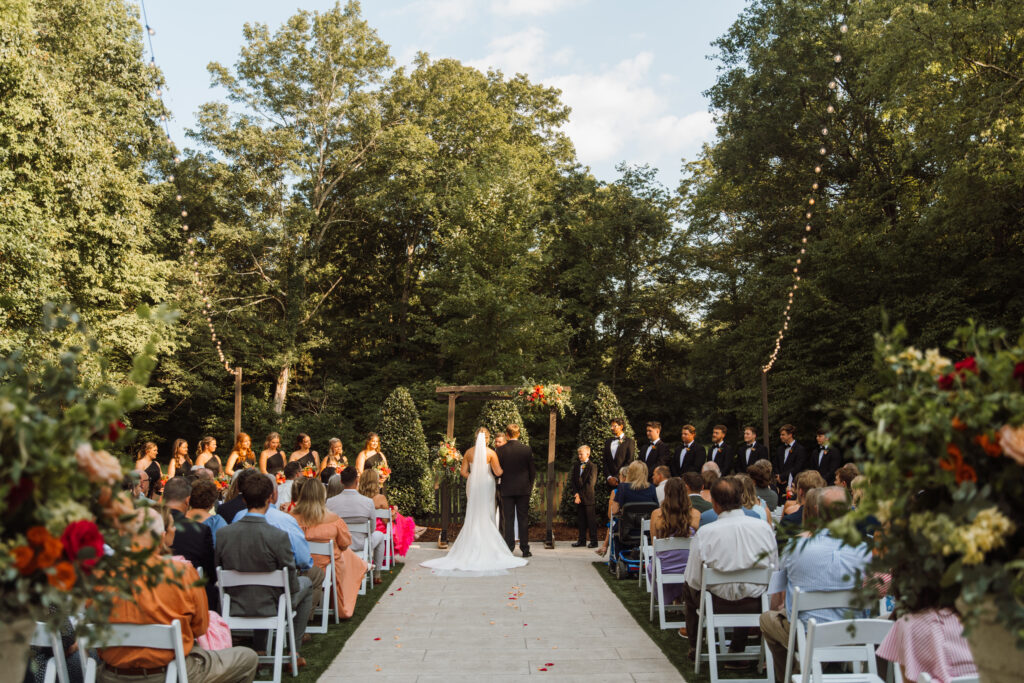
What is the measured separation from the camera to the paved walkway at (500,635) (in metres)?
6.32

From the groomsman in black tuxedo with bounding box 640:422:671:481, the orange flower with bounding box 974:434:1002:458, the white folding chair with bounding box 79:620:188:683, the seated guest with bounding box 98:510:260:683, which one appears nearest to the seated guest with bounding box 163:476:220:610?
the seated guest with bounding box 98:510:260:683

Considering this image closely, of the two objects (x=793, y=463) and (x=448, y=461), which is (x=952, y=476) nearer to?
(x=793, y=463)

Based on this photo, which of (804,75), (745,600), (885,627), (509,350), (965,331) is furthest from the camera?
(509,350)

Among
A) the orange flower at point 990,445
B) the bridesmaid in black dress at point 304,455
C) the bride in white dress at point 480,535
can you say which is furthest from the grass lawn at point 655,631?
the orange flower at point 990,445

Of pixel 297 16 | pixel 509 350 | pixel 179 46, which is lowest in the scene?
pixel 509 350

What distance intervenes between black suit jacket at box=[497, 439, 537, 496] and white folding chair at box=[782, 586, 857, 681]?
24.5ft

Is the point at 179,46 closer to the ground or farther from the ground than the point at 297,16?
closer to the ground

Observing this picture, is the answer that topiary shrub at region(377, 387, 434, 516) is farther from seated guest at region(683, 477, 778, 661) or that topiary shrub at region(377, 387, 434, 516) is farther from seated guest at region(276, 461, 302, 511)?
seated guest at region(683, 477, 778, 661)

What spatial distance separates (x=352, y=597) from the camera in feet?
27.5

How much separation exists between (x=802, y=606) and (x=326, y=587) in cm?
432

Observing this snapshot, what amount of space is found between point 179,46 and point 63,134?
8066 mm

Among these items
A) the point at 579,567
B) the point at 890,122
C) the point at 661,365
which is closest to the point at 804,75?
the point at 890,122

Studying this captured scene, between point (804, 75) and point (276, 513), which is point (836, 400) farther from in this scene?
point (276, 513)

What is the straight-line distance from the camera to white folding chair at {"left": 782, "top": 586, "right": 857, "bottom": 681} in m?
4.68
